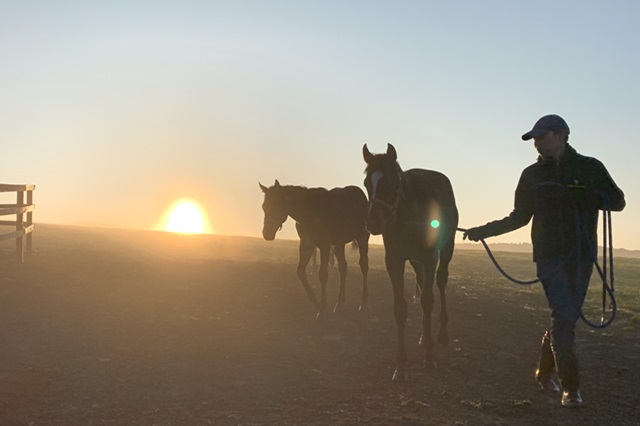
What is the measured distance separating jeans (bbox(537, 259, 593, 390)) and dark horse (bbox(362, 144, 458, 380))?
1.51m

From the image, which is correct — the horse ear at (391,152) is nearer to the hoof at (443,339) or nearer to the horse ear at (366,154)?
the horse ear at (366,154)

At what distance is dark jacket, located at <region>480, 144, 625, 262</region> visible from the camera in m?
6.04

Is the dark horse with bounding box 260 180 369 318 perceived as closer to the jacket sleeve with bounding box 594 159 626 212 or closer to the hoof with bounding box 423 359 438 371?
the hoof with bounding box 423 359 438 371

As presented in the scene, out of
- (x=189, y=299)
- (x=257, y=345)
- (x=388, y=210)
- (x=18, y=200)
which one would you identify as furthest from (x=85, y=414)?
(x=18, y=200)

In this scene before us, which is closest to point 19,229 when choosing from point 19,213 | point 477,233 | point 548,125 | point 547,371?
point 19,213

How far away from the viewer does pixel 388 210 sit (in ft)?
24.8

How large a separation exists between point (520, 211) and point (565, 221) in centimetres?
55

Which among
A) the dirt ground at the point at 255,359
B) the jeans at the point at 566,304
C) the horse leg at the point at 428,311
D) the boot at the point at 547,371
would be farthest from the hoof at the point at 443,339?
the jeans at the point at 566,304

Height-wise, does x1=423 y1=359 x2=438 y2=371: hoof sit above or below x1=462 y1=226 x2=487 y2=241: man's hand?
below

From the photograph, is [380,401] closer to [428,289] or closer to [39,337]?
[428,289]

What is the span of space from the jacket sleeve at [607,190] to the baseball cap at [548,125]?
55 centimetres

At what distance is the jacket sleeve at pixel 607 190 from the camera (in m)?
6.00

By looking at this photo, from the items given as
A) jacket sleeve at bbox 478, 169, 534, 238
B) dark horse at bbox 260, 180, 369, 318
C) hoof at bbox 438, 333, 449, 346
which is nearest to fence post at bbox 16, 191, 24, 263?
dark horse at bbox 260, 180, 369, 318

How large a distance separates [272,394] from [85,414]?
2122 millimetres
